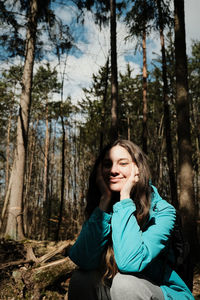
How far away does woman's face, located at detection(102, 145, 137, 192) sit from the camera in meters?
1.69

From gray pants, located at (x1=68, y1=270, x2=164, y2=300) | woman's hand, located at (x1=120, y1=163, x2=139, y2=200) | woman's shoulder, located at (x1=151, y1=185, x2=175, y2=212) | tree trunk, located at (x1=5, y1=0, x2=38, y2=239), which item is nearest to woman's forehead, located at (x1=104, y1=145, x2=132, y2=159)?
woman's hand, located at (x1=120, y1=163, x2=139, y2=200)

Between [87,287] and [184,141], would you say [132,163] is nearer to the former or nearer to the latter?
[87,287]

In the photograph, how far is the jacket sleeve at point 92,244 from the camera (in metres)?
1.47

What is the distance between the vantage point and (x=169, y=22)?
6246 millimetres

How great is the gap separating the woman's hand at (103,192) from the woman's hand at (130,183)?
0.47 ft

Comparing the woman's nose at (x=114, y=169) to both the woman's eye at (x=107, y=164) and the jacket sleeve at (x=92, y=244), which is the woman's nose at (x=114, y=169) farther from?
the jacket sleeve at (x=92, y=244)

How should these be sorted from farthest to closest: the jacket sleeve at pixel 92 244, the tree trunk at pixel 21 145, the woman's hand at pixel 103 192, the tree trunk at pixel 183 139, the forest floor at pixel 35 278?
the tree trunk at pixel 21 145, the tree trunk at pixel 183 139, the forest floor at pixel 35 278, the woman's hand at pixel 103 192, the jacket sleeve at pixel 92 244

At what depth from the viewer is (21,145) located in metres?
5.25

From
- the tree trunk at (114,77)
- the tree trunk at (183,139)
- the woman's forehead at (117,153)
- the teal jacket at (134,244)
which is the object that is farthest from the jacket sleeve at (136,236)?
the tree trunk at (114,77)

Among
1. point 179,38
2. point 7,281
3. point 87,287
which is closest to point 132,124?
point 179,38

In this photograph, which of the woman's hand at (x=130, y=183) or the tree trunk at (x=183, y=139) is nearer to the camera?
the woman's hand at (x=130, y=183)

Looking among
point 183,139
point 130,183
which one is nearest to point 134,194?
point 130,183

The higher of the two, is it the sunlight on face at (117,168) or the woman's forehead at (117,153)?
the woman's forehead at (117,153)

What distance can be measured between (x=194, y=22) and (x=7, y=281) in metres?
7.24
